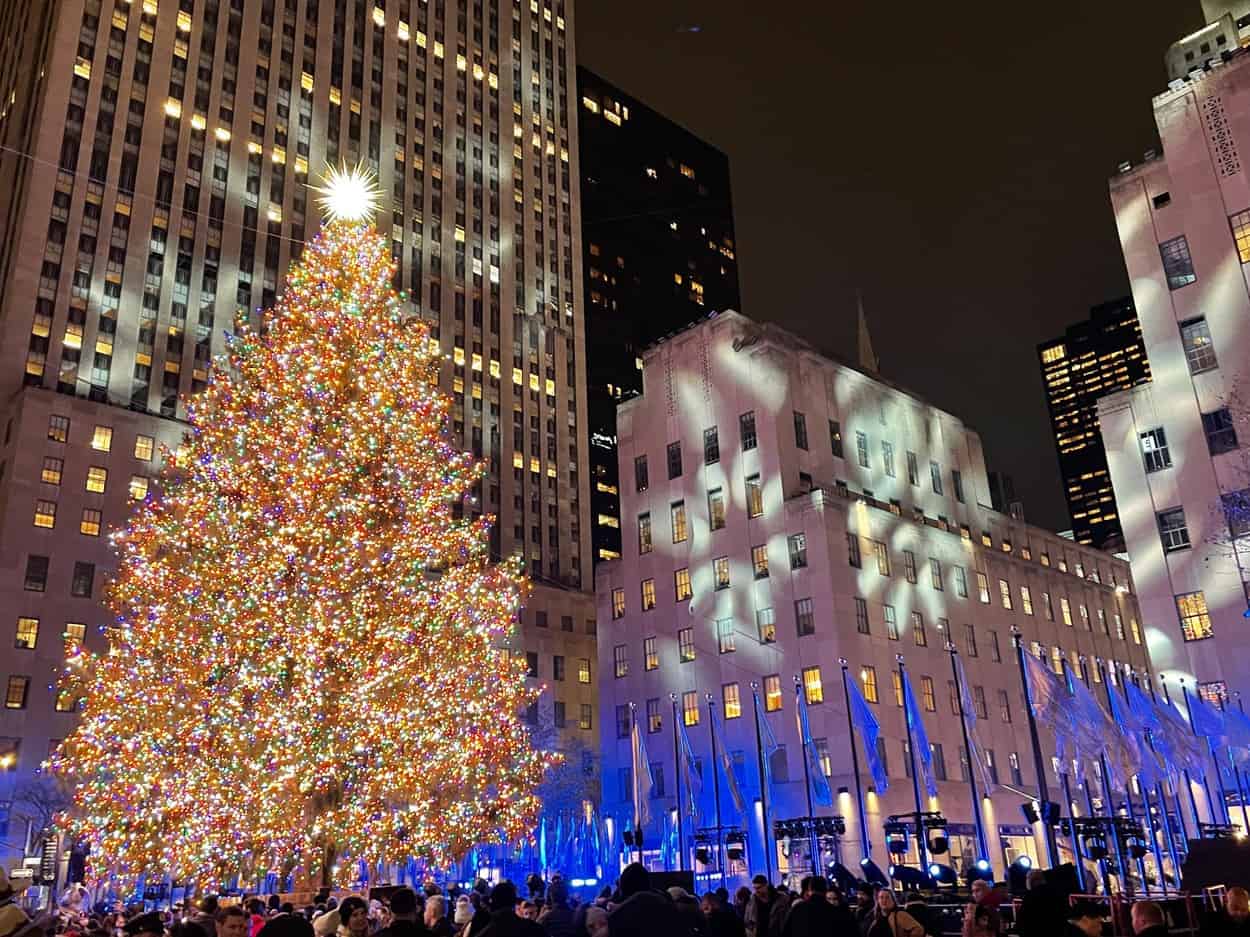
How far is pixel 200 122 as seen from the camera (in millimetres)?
87250

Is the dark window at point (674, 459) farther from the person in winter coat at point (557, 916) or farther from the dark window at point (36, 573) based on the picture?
the person in winter coat at point (557, 916)

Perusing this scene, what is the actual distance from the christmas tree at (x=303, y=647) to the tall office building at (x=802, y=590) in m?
23.8

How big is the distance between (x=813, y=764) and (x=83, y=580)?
4639 centimetres

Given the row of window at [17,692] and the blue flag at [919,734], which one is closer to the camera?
the blue flag at [919,734]

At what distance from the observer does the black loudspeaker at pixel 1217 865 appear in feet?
55.6

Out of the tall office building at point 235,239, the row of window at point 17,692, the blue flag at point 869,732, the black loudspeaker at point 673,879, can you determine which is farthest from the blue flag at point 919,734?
the row of window at point 17,692

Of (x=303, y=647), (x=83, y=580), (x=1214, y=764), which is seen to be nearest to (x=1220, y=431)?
(x=1214, y=764)

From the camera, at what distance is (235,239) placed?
86875 millimetres

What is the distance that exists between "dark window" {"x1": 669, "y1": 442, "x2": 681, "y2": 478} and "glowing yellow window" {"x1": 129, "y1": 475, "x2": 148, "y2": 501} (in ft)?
114

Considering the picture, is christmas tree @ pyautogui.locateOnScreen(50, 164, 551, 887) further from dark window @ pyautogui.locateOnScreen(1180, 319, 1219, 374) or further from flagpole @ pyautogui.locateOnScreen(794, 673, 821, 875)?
dark window @ pyautogui.locateOnScreen(1180, 319, 1219, 374)

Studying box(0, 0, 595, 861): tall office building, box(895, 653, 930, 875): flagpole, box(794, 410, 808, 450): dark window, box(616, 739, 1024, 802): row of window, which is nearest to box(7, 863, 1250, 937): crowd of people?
box(895, 653, 930, 875): flagpole

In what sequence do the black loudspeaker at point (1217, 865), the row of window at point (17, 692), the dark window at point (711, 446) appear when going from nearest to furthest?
the black loudspeaker at point (1217, 865)
the dark window at point (711, 446)
the row of window at point (17, 692)

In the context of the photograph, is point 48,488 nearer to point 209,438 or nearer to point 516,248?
point 209,438

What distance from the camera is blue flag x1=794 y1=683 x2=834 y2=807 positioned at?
44.0 metres
